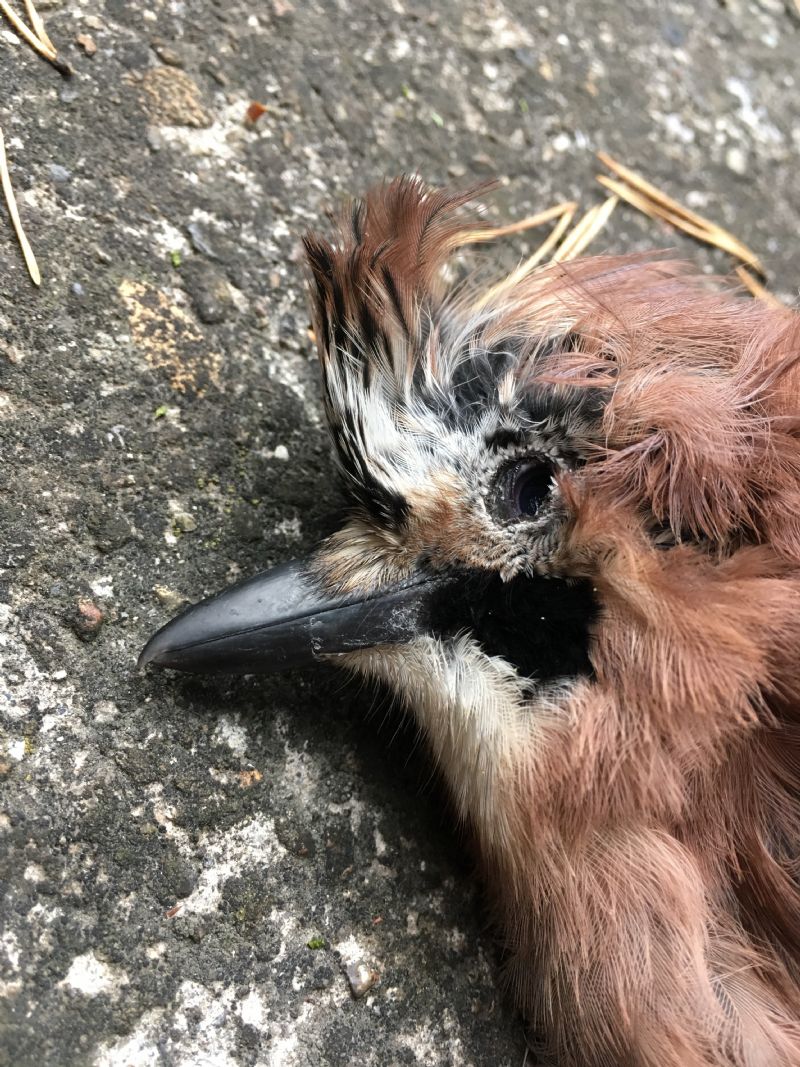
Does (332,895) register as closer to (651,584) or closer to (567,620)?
(567,620)

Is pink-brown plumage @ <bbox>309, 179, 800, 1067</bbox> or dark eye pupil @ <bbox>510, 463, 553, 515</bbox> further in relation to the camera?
dark eye pupil @ <bbox>510, 463, 553, 515</bbox>

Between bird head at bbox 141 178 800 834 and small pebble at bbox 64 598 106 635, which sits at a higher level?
bird head at bbox 141 178 800 834

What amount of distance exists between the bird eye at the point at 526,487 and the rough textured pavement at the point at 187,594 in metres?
0.43

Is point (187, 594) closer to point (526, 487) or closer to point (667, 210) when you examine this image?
point (526, 487)

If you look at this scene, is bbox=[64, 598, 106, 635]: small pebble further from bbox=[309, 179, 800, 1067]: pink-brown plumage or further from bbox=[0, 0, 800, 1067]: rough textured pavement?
bbox=[309, 179, 800, 1067]: pink-brown plumage

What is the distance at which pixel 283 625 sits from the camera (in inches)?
55.6

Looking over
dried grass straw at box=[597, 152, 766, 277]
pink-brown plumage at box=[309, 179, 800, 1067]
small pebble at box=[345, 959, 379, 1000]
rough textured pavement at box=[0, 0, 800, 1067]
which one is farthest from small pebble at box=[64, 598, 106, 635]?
dried grass straw at box=[597, 152, 766, 277]

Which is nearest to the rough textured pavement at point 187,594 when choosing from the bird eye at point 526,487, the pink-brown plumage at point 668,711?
the pink-brown plumage at point 668,711

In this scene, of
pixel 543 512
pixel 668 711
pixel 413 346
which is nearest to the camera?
pixel 668 711

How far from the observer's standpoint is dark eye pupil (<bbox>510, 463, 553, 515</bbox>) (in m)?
1.38

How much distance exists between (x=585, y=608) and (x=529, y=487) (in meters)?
0.21

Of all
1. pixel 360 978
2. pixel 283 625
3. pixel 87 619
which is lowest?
pixel 360 978

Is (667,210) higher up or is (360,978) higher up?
(667,210)

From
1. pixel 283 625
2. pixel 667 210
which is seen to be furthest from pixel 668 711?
pixel 667 210
